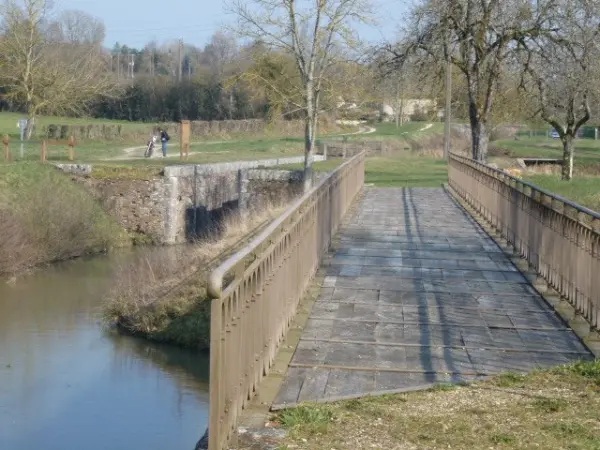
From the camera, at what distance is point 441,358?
7531 millimetres

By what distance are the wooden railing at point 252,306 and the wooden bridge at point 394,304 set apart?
0.01 m

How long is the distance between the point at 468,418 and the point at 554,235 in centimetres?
496

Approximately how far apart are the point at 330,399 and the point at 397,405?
0.42m

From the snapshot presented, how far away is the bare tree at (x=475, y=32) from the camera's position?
101 feet

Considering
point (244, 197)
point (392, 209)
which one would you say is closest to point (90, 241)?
point (244, 197)

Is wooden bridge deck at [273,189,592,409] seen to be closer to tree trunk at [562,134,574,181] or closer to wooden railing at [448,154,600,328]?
wooden railing at [448,154,600,328]

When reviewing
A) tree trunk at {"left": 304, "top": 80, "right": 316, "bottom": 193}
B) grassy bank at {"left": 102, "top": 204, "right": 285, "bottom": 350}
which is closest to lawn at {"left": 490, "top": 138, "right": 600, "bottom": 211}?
tree trunk at {"left": 304, "top": 80, "right": 316, "bottom": 193}

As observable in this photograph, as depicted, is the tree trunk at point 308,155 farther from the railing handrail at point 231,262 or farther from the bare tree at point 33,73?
the bare tree at point 33,73

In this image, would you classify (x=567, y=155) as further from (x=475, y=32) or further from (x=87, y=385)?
(x=87, y=385)

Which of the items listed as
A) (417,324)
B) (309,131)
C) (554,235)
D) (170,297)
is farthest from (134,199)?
(417,324)

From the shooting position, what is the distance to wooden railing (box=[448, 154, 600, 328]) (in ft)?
27.7

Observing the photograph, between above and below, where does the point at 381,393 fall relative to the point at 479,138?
below

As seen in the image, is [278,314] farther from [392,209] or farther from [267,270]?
[392,209]

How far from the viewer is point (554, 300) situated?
32.9 feet
